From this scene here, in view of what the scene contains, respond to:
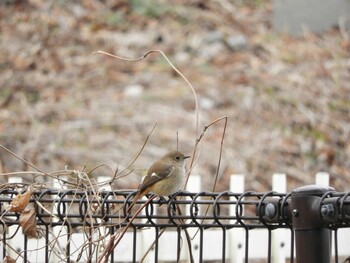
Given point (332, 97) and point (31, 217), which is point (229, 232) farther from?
point (332, 97)

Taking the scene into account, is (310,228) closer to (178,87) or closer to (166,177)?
(166,177)

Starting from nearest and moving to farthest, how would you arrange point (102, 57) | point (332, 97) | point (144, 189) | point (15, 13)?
point (144, 189) → point (332, 97) → point (102, 57) → point (15, 13)

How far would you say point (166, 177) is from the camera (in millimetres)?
3875

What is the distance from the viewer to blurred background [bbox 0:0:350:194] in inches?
294

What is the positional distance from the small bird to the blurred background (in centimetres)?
260

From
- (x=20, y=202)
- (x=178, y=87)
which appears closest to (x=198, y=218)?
(x=20, y=202)

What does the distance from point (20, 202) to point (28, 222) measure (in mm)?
78

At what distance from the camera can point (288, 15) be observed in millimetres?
10250

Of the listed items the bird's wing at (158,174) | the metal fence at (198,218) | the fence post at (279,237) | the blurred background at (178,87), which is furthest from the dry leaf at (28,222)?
the blurred background at (178,87)

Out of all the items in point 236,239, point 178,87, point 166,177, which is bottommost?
point 236,239

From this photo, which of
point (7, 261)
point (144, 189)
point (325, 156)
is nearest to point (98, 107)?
point (325, 156)

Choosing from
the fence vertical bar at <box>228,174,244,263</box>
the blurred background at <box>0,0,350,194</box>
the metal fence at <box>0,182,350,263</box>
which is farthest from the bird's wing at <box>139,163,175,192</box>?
the blurred background at <box>0,0,350,194</box>

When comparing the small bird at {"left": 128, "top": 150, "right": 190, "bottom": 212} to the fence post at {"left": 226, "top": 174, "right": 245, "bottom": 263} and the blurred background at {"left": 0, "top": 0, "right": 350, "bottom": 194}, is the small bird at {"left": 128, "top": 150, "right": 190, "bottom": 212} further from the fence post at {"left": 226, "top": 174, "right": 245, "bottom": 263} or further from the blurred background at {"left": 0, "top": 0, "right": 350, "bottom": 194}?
the blurred background at {"left": 0, "top": 0, "right": 350, "bottom": 194}

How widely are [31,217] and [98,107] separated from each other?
5377 millimetres
